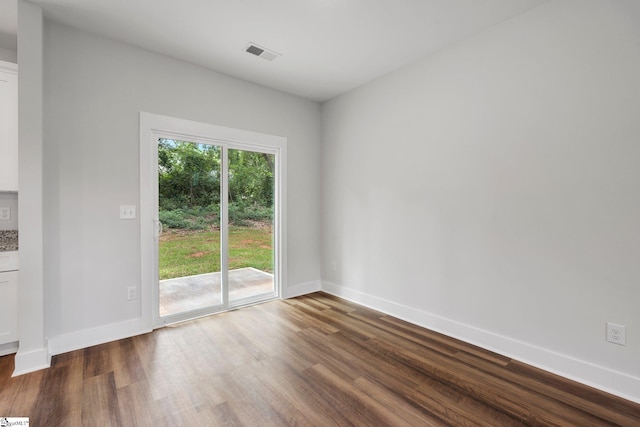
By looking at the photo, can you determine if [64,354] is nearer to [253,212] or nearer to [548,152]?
[253,212]

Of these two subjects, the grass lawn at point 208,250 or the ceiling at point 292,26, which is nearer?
the ceiling at point 292,26

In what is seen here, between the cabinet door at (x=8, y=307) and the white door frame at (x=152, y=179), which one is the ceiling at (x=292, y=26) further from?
the cabinet door at (x=8, y=307)

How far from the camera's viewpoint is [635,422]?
1666 millimetres

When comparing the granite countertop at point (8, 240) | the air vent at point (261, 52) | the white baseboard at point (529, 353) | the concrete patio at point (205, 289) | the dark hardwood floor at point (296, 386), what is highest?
the air vent at point (261, 52)

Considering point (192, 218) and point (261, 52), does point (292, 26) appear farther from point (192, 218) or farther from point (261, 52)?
point (192, 218)

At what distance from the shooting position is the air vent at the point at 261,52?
278cm

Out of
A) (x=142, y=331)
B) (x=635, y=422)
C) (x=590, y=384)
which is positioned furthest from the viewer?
(x=142, y=331)

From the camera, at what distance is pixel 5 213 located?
2553mm

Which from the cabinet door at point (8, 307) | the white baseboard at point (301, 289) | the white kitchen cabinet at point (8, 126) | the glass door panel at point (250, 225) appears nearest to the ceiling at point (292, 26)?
the white kitchen cabinet at point (8, 126)

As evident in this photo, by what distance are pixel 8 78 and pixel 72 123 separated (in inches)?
20.2

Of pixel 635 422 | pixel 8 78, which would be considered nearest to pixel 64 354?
pixel 8 78

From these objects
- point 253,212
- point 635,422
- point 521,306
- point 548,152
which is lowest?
point 635,422

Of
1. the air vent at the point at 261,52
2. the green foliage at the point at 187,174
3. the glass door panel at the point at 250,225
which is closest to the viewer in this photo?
the air vent at the point at 261,52

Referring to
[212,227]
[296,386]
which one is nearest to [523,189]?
[296,386]
